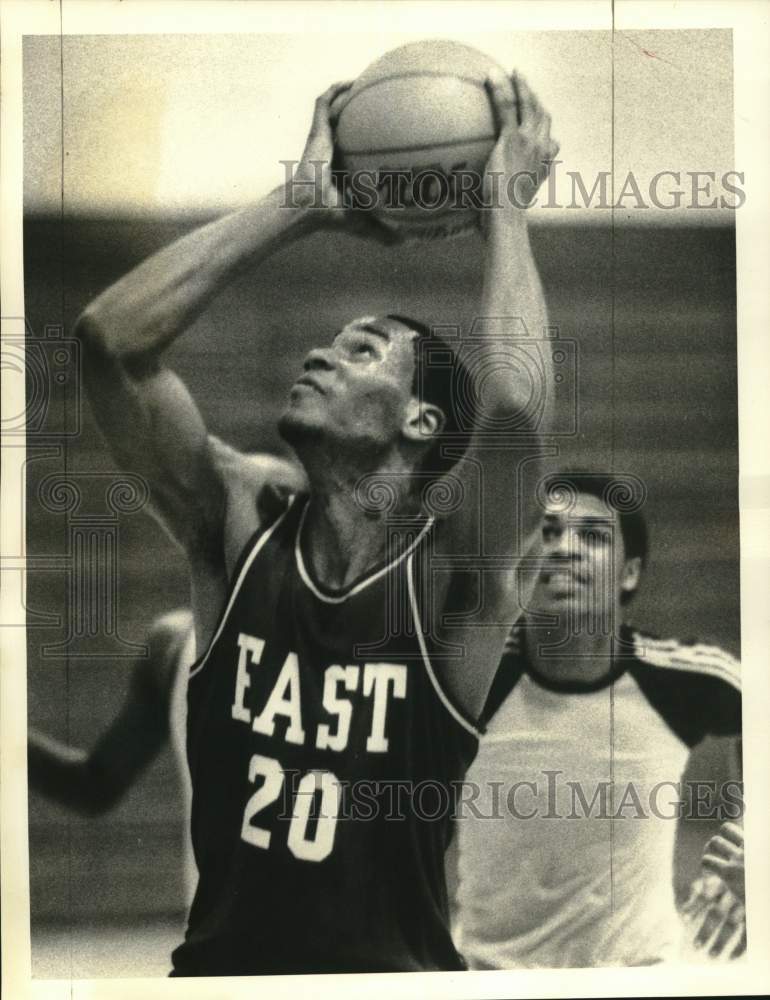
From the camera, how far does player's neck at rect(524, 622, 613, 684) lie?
2436mm

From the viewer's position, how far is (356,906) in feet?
8.00

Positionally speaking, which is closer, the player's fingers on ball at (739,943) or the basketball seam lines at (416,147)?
the basketball seam lines at (416,147)

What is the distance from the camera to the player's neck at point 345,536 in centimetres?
246

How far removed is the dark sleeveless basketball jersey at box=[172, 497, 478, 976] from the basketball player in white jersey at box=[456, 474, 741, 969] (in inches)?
4.2

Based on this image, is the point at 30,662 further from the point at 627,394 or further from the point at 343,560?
the point at 627,394

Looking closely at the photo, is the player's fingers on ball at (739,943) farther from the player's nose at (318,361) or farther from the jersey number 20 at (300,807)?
→ the player's nose at (318,361)

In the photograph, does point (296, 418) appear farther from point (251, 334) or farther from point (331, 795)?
point (331, 795)

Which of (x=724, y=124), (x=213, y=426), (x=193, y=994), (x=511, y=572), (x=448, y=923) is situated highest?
(x=724, y=124)

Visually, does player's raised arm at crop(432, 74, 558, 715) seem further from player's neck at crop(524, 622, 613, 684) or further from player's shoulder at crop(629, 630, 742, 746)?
player's shoulder at crop(629, 630, 742, 746)

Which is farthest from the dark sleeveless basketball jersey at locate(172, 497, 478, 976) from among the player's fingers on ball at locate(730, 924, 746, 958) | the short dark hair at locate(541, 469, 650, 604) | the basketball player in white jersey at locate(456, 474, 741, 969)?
→ the player's fingers on ball at locate(730, 924, 746, 958)

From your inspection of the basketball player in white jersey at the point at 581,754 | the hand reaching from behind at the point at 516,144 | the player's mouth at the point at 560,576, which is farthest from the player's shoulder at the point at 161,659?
the hand reaching from behind at the point at 516,144

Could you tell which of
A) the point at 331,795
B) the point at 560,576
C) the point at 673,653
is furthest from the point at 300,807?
the point at 673,653

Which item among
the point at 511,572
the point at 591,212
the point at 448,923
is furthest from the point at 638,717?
the point at 591,212

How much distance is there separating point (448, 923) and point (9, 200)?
201 cm
